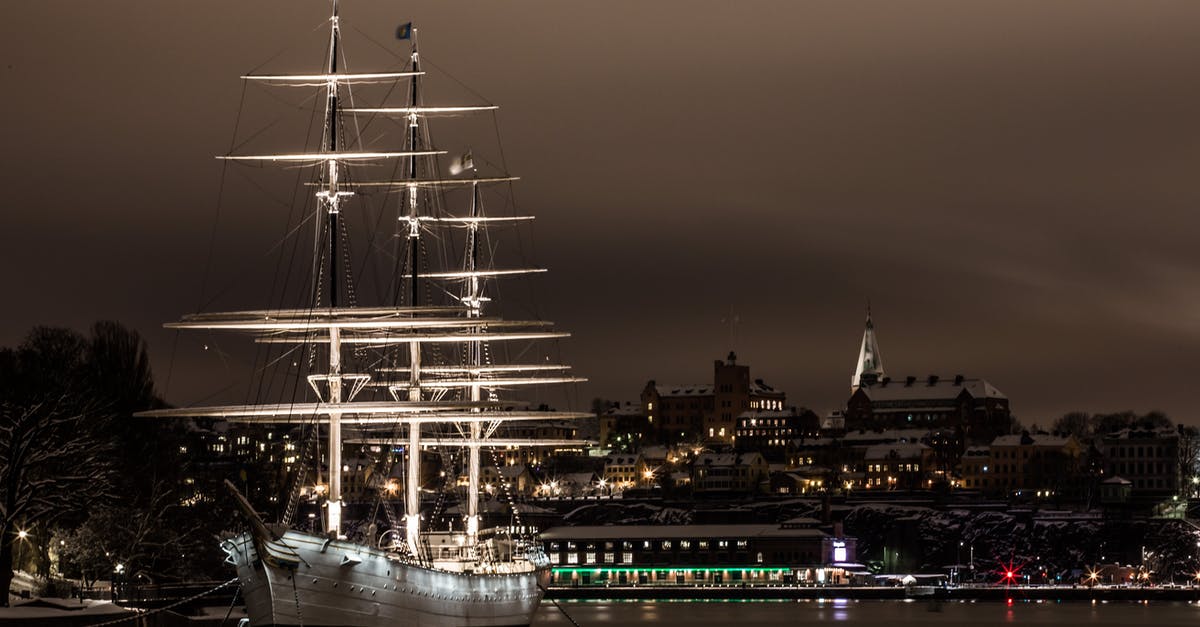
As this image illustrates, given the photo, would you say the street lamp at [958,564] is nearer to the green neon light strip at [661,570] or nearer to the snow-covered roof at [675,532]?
the snow-covered roof at [675,532]

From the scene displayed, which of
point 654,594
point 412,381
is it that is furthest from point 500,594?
point 654,594

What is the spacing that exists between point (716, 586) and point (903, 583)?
15.7 meters

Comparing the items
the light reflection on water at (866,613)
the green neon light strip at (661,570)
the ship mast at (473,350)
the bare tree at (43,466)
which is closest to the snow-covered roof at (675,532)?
the green neon light strip at (661,570)

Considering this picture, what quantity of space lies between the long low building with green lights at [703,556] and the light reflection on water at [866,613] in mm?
21117

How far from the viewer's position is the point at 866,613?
385 ft

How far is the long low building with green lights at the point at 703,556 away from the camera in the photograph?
161 metres

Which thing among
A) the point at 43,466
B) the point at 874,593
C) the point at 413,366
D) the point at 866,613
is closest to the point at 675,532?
the point at 874,593

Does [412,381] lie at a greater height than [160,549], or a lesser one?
greater

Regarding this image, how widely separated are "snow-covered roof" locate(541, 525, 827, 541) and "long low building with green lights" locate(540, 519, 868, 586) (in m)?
0.09

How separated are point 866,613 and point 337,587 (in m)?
62.8

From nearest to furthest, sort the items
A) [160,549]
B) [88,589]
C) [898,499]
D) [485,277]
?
[88,589], [160,549], [485,277], [898,499]

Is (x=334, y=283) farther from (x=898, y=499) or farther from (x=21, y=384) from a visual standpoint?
(x=898, y=499)

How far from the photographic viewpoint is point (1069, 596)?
136 m

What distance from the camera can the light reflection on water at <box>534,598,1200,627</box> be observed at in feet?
340
